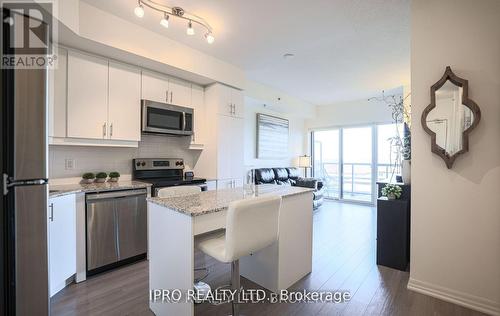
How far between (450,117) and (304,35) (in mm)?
1734

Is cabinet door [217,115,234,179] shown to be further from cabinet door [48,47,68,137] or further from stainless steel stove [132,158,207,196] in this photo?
cabinet door [48,47,68,137]

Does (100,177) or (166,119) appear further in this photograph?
(166,119)

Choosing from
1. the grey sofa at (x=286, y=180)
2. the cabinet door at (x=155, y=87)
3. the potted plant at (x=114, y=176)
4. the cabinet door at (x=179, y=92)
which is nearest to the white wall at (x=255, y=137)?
the grey sofa at (x=286, y=180)

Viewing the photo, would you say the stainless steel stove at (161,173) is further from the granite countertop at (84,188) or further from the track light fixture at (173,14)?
the track light fixture at (173,14)

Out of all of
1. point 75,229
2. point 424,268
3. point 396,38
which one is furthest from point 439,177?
point 75,229

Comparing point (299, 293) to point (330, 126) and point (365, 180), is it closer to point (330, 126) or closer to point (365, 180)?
point (365, 180)

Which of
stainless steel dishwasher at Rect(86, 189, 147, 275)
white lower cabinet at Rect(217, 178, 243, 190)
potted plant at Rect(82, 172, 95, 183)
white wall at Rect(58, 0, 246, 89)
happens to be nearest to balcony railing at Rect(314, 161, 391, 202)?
white lower cabinet at Rect(217, 178, 243, 190)

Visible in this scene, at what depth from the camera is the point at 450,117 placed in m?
1.99

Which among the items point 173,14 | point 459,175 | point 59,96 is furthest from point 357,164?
point 59,96

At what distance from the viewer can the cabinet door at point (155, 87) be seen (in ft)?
9.90

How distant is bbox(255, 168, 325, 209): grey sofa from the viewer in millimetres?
5168

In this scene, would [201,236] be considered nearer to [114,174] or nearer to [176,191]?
[176,191]

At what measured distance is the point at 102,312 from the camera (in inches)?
73.0

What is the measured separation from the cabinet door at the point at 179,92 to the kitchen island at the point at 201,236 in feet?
6.22
